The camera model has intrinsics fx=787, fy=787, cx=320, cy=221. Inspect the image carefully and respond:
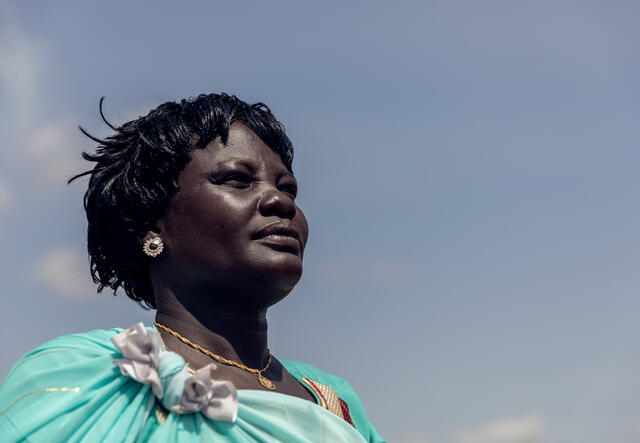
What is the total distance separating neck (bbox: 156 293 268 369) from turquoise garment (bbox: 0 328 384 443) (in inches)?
14.0

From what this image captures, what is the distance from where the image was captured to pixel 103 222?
4344mm

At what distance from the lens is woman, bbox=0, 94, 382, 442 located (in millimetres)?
3389

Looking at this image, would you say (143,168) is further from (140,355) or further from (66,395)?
(66,395)

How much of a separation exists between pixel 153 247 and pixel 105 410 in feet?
3.25

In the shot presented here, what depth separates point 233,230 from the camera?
12.8ft

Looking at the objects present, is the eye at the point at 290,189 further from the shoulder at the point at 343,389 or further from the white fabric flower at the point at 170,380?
the white fabric flower at the point at 170,380

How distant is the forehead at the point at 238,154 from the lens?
13.5ft

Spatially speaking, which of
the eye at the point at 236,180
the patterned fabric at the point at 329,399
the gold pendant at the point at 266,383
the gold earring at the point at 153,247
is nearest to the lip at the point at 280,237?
the eye at the point at 236,180

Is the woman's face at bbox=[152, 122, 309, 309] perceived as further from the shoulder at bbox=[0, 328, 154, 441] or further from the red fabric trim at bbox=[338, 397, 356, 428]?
the red fabric trim at bbox=[338, 397, 356, 428]

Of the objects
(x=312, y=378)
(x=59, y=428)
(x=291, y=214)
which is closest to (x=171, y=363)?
(x=59, y=428)

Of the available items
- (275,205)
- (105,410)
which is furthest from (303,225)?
(105,410)

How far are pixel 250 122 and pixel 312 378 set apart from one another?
5.11 feet

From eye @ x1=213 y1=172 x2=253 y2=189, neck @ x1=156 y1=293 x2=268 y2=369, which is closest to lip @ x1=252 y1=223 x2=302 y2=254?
eye @ x1=213 y1=172 x2=253 y2=189

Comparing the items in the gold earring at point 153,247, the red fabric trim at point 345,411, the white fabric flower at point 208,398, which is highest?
the gold earring at point 153,247
